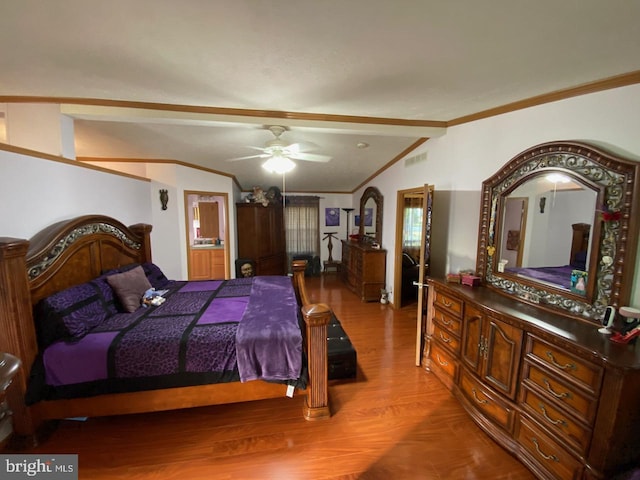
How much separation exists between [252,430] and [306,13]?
2560mm

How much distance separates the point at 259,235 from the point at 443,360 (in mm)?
3918

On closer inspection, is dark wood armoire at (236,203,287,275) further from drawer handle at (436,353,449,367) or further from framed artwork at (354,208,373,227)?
drawer handle at (436,353,449,367)

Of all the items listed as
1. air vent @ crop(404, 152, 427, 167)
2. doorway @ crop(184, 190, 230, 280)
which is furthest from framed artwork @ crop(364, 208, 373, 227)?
doorway @ crop(184, 190, 230, 280)

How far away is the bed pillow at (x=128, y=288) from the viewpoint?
7.36 ft

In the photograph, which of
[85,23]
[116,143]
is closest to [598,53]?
[85,23]

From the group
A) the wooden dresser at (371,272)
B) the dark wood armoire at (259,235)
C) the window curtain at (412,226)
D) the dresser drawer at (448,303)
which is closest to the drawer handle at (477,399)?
the dresser drawer at (448,303)

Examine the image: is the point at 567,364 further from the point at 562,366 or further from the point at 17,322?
the point at 17,322

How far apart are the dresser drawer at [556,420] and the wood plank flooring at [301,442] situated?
1.25ft

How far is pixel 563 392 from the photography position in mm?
1379

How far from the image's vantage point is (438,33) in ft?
4.17

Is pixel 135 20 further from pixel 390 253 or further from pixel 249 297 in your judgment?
pixel 390 253

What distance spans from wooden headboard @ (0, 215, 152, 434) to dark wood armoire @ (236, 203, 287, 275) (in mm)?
2377

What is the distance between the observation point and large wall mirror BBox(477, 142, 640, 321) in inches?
57.2

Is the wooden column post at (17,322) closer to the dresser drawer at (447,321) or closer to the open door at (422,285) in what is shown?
the open door at (422,285)
